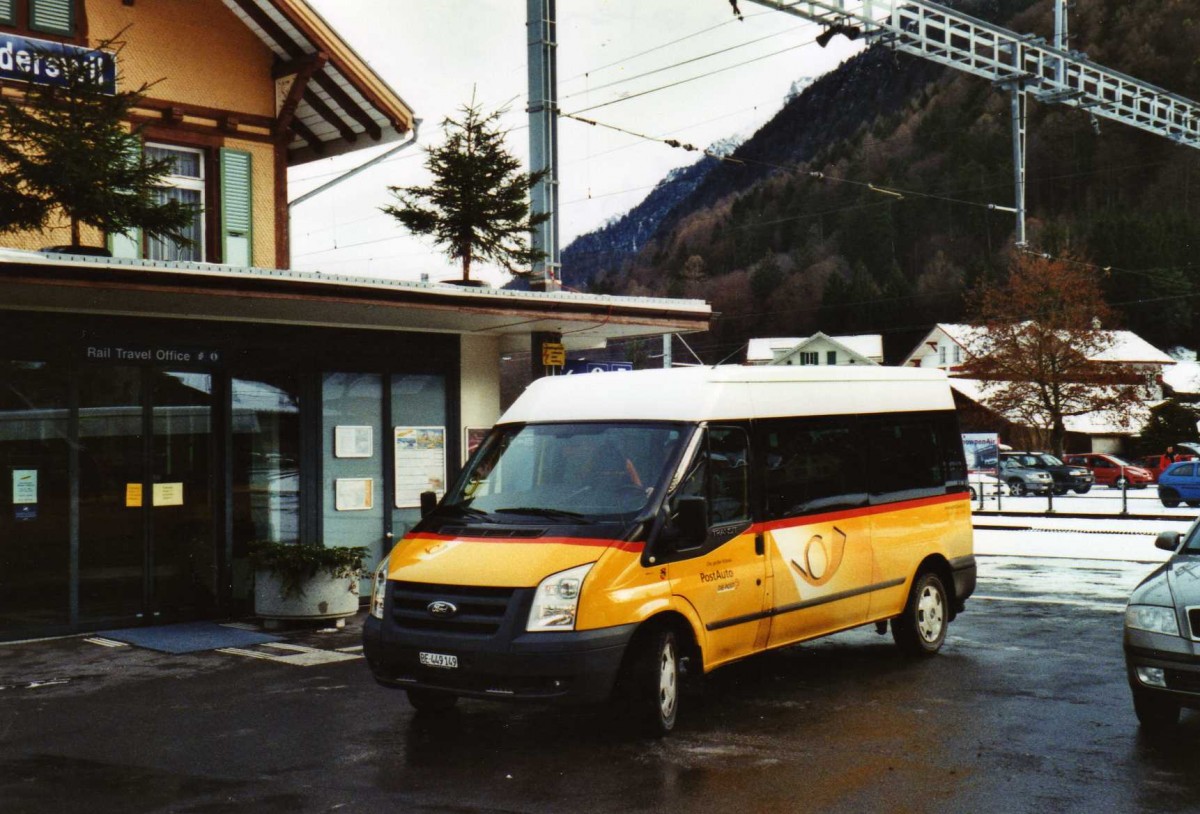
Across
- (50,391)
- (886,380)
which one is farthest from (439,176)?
(886,380)

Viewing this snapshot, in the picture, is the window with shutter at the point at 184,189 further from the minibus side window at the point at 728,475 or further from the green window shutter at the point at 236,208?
the minibus side window at the point at 728,475

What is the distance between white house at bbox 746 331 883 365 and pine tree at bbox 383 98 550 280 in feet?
244

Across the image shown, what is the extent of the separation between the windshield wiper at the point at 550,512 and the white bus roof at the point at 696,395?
3.08 ft

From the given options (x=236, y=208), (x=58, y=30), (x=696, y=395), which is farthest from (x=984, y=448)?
(x=696, y=395)

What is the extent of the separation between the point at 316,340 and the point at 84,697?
5632 millimetres

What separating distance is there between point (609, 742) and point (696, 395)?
2.45 meters

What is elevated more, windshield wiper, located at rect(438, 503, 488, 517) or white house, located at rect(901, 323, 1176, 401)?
white house, located at rect(901, 323, 1176, 401)

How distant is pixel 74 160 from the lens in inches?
507

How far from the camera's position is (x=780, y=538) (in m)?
9.25

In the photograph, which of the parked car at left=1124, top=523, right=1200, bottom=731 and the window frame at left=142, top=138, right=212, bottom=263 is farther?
the window frame at left=142, top=138, right=212, bottom=263

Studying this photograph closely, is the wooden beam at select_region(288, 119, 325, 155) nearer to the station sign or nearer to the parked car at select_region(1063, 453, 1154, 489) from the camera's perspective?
the station sign

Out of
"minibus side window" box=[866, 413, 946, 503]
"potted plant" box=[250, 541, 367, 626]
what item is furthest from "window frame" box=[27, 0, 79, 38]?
"minibus side window" box=[866, 413, 946, 503]

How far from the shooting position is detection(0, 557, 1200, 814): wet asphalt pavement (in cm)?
666

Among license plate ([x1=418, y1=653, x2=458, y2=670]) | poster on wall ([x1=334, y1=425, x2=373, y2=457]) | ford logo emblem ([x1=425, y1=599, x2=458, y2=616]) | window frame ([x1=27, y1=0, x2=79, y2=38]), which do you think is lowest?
license plate ([x1=418, y1=653, x2=458, y2=670])
